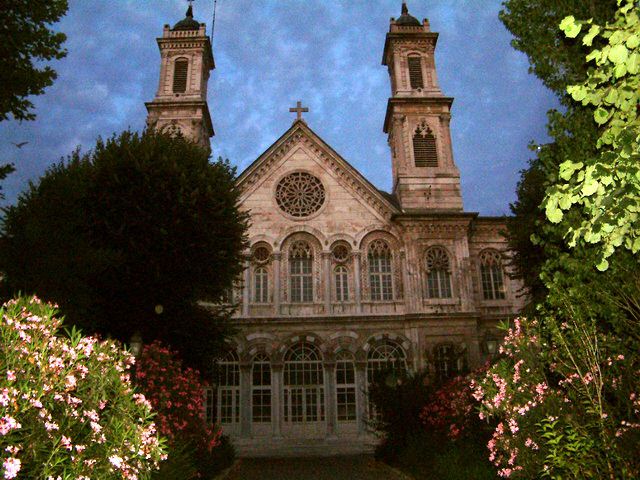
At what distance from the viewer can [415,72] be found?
112 feet

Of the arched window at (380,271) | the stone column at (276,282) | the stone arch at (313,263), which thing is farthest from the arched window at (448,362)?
the stone column at (276,282)

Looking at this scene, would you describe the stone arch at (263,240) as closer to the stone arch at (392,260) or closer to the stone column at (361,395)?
the stone arch at (392,260)

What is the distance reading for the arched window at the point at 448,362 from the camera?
19769 millimetres

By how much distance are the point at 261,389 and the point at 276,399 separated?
940 mm

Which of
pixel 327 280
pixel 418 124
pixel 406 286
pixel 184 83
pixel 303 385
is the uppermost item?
pixel 184 83

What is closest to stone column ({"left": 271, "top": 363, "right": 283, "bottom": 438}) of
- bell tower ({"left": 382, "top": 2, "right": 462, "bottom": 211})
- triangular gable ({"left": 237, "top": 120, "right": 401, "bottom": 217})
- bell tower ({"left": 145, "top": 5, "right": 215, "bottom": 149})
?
triangular gable ({"left": 237, "top": 120, "right": 401, "bottom": 217})

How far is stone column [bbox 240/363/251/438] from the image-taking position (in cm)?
2617

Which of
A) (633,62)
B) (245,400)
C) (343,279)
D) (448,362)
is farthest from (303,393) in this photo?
(633,62)

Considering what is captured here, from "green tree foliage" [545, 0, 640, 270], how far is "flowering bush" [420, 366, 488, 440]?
10.0 metres

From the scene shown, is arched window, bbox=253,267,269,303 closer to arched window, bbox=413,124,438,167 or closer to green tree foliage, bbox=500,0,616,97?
arched window, bbox=413,124,438,167

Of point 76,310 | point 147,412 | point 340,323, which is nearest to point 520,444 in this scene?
point 147,412

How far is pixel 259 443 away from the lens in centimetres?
2583

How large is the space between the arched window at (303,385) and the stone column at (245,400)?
73.0 inches

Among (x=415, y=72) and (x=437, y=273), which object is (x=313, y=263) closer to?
(x=437, y=273)
